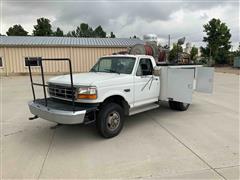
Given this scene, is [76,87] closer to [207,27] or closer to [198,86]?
[198,86]

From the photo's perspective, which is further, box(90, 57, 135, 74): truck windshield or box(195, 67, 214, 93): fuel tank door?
box(195, 67, 214, 93): fuel tank door

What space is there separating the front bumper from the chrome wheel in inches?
29.1

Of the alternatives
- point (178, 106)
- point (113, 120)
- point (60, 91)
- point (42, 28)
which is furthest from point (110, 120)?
point (42, 28)

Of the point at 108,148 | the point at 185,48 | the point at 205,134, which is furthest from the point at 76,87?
the point at 185,48

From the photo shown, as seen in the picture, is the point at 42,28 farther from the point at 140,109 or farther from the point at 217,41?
the point at 140,109

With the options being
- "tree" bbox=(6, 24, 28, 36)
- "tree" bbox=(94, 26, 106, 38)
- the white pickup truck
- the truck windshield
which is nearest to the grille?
the white pickup truck

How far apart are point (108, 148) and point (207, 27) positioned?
33215 mm

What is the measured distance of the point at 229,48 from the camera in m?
31.8

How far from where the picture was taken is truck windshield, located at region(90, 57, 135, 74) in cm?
492

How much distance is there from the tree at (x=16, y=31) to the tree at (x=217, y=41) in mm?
41691

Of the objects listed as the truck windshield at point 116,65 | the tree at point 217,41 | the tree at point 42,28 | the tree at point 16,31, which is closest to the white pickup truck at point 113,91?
the truck windshield at point 116,65

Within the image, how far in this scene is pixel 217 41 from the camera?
100 feet

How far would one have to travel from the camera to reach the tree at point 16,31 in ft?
154

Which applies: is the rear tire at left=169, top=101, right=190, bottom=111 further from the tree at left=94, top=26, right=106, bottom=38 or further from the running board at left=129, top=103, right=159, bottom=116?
the tree at left=94, top=26, right=106, bottom=38
